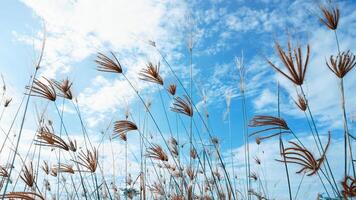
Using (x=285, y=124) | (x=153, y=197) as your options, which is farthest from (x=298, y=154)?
(x=153, y=197)

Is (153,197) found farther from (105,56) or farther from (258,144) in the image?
(105,56)

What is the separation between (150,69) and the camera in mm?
3258

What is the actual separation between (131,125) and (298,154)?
186 cm

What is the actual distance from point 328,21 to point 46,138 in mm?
2275

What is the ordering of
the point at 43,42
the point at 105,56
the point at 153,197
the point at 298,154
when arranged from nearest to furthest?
1. the point at 298,154
2. the point at 43,42
3. the point at 105,56
4. the point at 153,197

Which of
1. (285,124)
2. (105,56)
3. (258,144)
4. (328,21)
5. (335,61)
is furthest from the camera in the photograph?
(258,144)

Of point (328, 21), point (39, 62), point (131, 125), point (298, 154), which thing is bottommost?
point (298, 154)

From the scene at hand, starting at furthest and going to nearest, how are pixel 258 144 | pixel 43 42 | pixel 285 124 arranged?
pixel 258 144
pixel 43 42
pixel 285 124

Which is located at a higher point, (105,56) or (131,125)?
(105,56)

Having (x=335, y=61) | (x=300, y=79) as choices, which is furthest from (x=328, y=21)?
(x=300, y=79)

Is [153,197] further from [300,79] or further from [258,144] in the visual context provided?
[300,79]

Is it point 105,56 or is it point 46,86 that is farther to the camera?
point 105,56

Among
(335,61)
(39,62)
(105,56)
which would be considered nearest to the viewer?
(335,61)

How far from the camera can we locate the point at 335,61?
2084 millimetres
